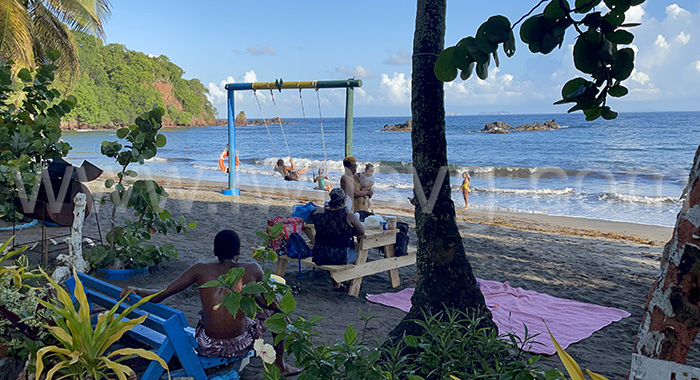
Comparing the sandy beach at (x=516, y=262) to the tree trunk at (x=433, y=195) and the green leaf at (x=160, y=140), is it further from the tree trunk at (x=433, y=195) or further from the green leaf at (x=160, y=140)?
the green leaf at (x=160, y=140)

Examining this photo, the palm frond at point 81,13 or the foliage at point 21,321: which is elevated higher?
the palm frond at point 81,13

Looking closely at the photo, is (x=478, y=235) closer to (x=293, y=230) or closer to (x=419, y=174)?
(x=293, y=230)

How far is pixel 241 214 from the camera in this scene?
32.2ft

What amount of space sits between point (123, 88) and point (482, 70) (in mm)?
75369

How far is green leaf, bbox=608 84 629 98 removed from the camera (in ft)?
3.87

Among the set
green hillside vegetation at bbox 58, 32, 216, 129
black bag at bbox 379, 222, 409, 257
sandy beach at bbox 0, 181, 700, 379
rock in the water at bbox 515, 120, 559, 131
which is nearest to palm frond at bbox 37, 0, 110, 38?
sandy beach at bbox 0, 181, 700, 379

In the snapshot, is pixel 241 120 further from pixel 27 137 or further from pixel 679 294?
pixel 679 294

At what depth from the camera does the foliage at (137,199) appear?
4828 millimetres

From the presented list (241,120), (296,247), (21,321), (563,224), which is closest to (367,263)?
(296,247)

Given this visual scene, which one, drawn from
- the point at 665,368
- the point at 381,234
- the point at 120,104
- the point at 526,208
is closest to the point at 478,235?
the point at 381,234

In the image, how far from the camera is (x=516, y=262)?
275 inches

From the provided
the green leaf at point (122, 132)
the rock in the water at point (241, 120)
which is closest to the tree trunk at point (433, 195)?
the green leaf at point (122, 132)

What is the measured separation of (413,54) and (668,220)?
1124cm

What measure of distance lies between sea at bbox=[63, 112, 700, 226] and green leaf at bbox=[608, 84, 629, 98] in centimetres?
850
